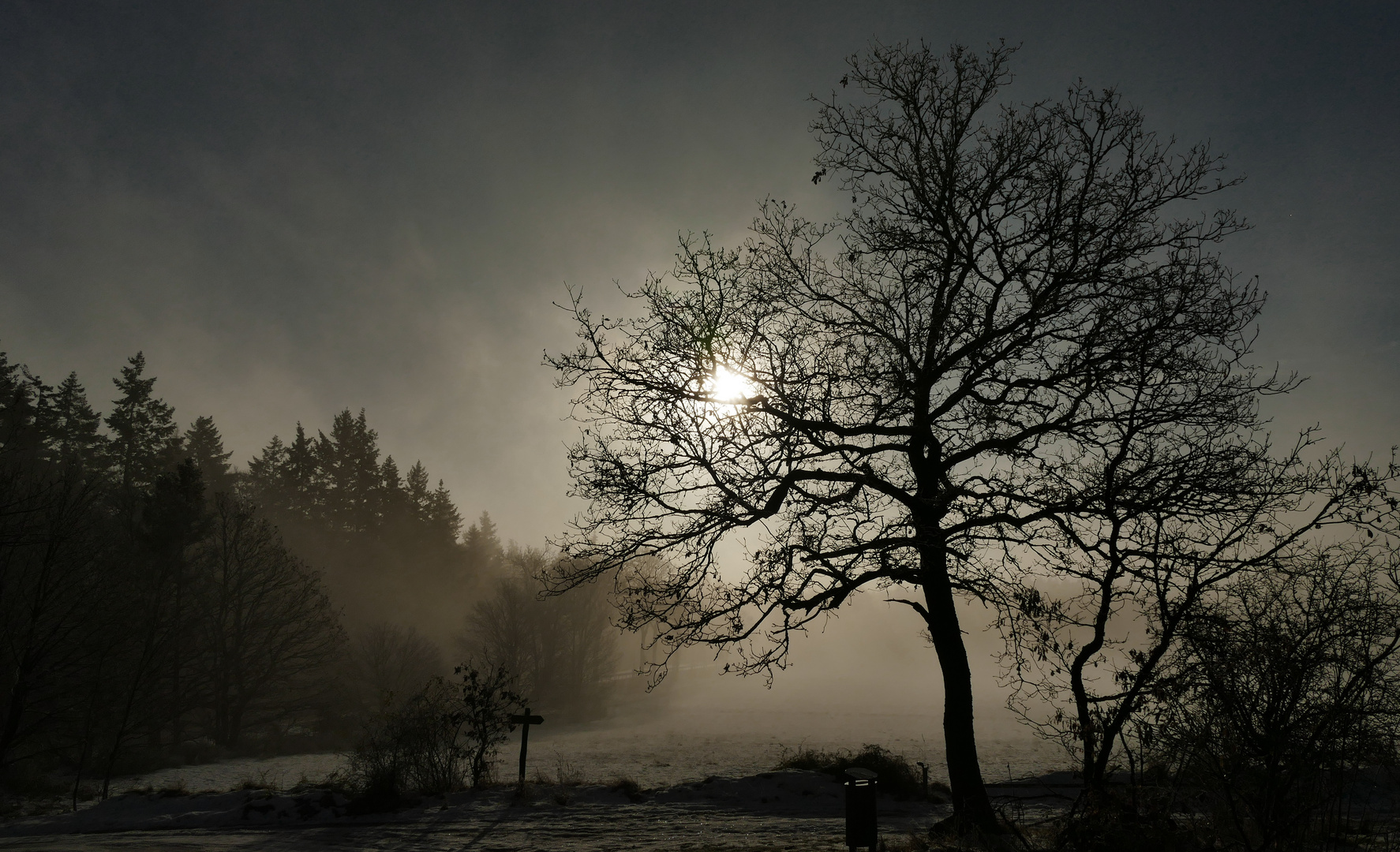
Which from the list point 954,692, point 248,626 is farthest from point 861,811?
point 248,626

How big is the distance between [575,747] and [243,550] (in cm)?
1932

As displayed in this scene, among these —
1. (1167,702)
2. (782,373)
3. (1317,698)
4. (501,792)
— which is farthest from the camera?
(501,792)

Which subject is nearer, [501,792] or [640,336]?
[640,336]

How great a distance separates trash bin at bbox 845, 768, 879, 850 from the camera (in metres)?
7.77

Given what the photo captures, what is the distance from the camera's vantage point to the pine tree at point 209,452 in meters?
55.7

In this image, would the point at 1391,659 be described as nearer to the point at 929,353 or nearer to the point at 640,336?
the point at 929,353

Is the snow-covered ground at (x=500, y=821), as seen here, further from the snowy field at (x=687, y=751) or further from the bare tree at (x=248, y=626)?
the bare tree at (x=248, y=626)

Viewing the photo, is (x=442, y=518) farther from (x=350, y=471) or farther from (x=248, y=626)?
(x=248, y=626)

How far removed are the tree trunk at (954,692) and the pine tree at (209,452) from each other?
2446 inches

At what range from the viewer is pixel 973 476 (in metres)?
8.60

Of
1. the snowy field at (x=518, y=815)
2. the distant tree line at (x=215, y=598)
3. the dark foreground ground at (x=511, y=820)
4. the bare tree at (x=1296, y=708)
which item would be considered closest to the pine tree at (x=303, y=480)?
the distant tree line at (x=215, y=598)

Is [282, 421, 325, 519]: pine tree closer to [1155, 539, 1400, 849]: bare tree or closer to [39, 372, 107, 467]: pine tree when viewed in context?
[39, 372, 107, 467]: pine tree

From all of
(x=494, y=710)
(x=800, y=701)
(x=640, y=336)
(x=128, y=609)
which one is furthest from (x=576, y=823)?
(x=800, y=701)

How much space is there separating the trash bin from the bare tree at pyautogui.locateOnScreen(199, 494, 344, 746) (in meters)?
32.9
